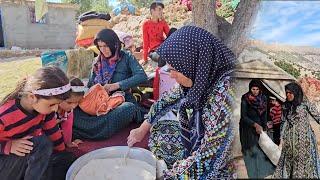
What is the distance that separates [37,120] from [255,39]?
1.93 meters

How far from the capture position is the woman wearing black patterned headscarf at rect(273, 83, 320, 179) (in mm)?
1035

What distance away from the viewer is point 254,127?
996 mm

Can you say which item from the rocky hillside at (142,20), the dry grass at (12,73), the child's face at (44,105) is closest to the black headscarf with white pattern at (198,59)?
the child's face at (44,105)

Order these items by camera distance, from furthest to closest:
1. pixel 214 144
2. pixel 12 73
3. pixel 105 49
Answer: pixel 12 73 → pixel 105 49 → pixel 214 144

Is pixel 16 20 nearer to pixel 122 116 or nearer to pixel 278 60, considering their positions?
pixel 122 116

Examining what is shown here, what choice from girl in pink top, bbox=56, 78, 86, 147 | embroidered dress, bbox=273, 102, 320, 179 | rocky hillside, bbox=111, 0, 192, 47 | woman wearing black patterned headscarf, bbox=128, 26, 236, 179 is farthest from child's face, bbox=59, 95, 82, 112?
rocky hillside, bbox=111, 0, 192, 47

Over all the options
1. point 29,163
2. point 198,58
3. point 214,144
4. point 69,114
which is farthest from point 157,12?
point 214,144

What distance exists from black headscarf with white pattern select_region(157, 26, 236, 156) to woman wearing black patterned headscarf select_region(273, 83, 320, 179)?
0.53 metres

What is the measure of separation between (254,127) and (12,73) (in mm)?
9692

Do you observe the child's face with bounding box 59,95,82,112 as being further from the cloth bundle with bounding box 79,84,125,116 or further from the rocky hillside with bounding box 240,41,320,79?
the rocky hillside with bounding box 240,41,320,79

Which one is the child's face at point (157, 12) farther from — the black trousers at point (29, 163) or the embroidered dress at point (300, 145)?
the embroidered dress at point (300, 145)

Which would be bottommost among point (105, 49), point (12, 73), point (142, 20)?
point (12, 73)

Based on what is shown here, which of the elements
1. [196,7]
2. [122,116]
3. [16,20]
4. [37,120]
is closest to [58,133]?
[37,120]

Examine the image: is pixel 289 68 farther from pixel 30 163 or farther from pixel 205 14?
pixel 205 14
